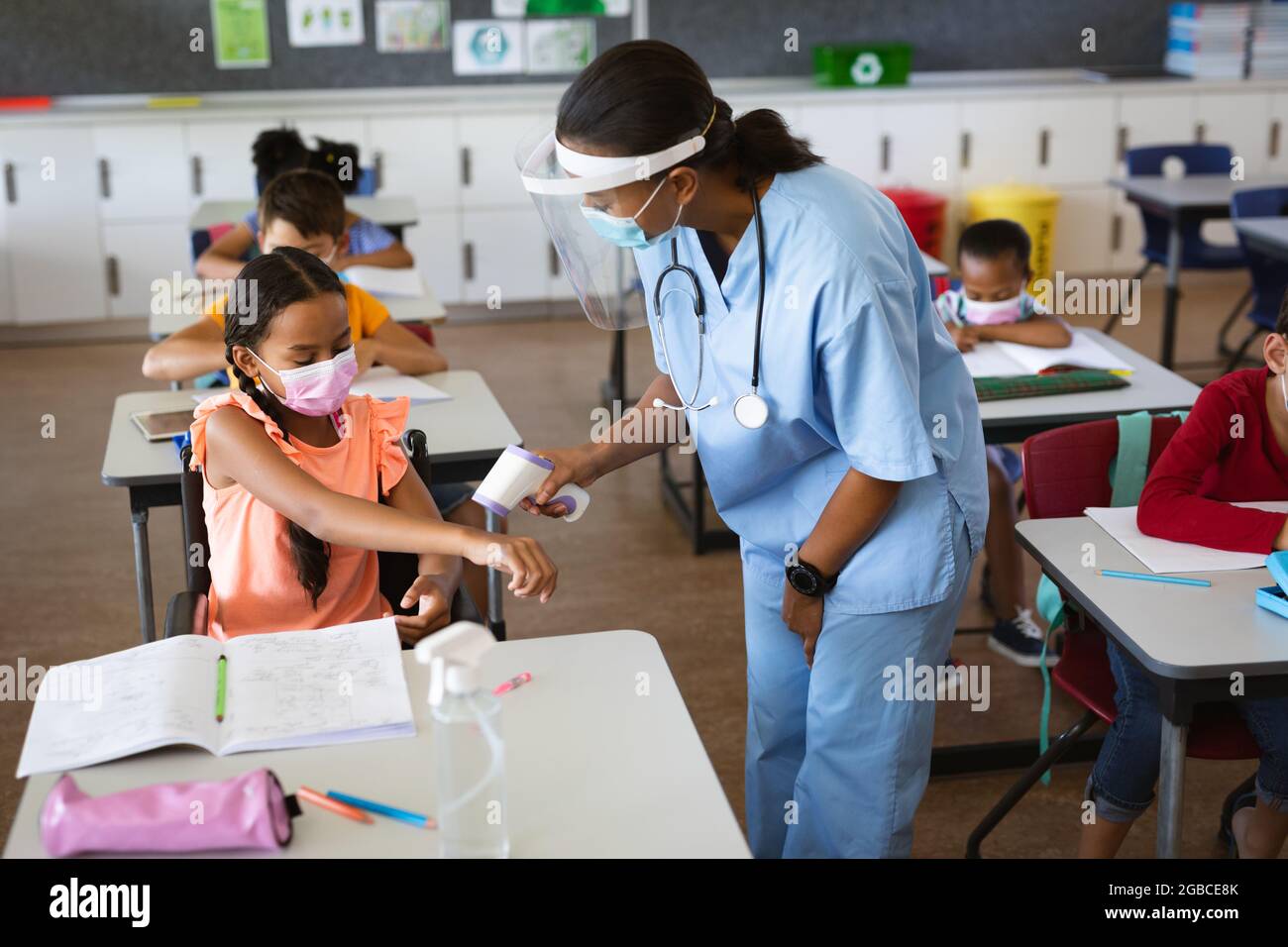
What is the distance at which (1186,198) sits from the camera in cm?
477

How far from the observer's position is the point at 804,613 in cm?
172

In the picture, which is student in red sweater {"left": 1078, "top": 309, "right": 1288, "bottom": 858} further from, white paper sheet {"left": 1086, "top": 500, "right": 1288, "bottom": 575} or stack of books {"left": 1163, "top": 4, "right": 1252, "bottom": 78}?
stack of books {"left": 1163, "top": 4, "right": 1252, "bottom": 78}

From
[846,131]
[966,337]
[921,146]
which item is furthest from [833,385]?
[921,146]

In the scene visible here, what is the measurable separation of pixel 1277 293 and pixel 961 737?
2.50 meters

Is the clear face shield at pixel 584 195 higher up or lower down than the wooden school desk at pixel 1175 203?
higher up

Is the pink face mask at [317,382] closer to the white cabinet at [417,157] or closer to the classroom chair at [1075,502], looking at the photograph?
the classroom chair at [1075,502]

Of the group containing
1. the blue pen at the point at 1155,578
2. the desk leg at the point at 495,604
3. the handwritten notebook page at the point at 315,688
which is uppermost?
the handwritten notebook page at the point at 315,688

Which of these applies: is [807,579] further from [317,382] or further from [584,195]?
[317,382]

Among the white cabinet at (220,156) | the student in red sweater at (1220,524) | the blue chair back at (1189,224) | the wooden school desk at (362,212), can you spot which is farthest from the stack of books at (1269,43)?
the student in red sweater at (1220,524)

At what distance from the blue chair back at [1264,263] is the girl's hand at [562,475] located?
334 cm

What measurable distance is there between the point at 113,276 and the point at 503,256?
1620 mm

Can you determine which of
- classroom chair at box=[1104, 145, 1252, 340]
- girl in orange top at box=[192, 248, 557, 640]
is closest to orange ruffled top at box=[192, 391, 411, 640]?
girl in orange top at box=[192, 248, 557, 640]

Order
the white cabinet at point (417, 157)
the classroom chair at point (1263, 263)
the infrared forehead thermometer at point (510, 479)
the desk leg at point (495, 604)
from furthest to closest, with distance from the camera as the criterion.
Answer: the white cabinet at point (417, 157)
the classroom chair at point (1263, 263)
the desk leg at point (495, 604)
the infrared forehead thermometer at point (510, 479)

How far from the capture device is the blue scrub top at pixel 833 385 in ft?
5.02
